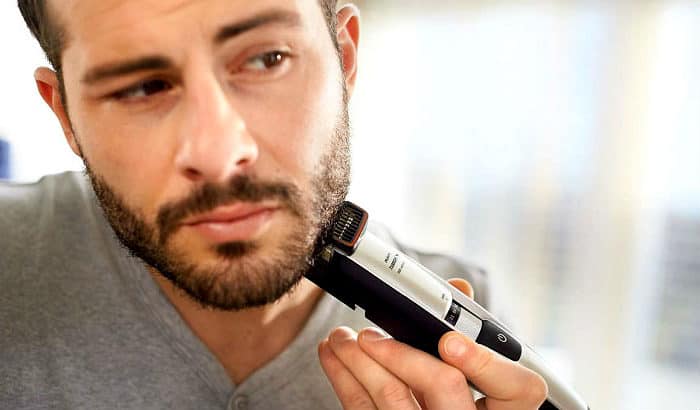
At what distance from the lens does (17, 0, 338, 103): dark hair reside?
2.52ft

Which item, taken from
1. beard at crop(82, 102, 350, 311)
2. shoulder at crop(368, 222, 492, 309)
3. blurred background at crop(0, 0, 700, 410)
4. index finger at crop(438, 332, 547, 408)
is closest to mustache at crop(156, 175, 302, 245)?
beard at crop(82, 102, 350, 311)

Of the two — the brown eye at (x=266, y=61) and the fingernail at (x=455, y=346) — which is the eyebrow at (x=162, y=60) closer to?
the brown eye at (x=266, y=61)

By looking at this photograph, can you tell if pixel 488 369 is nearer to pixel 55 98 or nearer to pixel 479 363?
pixel 479 363

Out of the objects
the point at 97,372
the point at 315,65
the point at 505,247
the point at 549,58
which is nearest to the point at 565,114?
the point at 549,58

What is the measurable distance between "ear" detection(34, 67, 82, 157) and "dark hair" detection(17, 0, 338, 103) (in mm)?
31

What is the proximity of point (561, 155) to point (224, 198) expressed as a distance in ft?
6.19

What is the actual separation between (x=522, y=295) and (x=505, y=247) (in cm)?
20

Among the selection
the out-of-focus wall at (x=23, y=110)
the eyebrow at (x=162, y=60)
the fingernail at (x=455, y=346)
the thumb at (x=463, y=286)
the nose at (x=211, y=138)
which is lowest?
the out-of-focus wall at (x=23, y=110)

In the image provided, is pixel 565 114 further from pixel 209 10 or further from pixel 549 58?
pixel 209 10

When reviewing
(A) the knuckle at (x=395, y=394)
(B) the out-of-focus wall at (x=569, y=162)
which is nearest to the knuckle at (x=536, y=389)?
(A) the knuckle at (x=395, y=394)

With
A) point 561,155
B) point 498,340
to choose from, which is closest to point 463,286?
point 498,340

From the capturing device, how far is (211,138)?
662 millimetres

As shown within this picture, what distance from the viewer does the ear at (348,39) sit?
3.05ft

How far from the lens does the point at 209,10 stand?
68 cm
